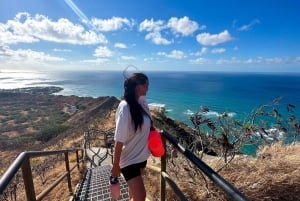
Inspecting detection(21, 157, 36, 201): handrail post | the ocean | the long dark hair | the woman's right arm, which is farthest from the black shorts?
the ocean

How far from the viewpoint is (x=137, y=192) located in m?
2.20

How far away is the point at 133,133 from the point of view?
2.11 metres

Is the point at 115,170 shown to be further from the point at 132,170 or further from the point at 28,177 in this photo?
the point at 28,177

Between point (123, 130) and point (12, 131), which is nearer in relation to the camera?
point (123, 130)

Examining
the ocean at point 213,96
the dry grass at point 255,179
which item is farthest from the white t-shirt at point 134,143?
the dry grass at point 255,179

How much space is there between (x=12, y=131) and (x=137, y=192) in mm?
46871

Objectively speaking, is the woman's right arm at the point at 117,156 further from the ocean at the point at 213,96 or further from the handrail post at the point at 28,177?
the ocean at the point at 213,96

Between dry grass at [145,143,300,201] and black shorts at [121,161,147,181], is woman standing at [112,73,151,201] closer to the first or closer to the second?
black shorts at [121,161,147,181]

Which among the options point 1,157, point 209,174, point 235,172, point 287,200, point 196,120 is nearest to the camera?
point 209,174

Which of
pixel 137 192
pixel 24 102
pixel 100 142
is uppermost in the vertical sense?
pixel 137 192

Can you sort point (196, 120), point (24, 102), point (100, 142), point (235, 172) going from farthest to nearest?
point (24, 102) < point (100, 142) < point (196, 120) < point (235, 172)

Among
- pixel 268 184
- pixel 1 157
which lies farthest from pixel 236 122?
pixel 1 157

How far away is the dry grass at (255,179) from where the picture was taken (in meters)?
3.12

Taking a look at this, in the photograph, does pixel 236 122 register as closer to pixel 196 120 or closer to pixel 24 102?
pixel 196 120
